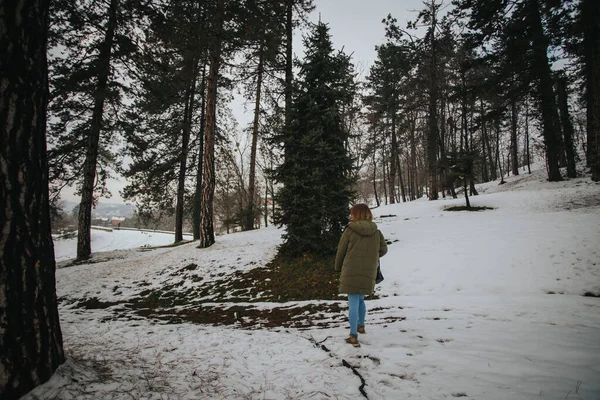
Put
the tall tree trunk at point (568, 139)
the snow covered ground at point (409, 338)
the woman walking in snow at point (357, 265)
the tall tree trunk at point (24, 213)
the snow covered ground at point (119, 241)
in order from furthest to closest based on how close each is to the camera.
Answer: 1. the snow covered ground at point (119, 241)
2. the tall tree trunk at point (568, 139)
3. the woman walking in snow at point (357, 265)
4. the snow covered ground at point (409, 338)
5. the tall tree trunk at point (24, 213)

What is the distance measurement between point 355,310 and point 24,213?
11.8 ft

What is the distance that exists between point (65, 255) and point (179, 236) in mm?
8553

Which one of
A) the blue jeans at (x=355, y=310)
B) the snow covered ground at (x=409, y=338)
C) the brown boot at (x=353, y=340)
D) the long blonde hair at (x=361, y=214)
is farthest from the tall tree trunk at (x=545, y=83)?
the brown boot at (x=353, y=340)

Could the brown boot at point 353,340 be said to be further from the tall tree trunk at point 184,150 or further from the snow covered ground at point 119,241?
the snow covered ground at point 119,241

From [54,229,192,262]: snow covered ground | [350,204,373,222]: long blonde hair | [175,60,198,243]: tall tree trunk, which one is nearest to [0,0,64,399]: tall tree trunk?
[350,204,373,222]: long blonde hair

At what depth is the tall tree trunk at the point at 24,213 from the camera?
1782 millimetres

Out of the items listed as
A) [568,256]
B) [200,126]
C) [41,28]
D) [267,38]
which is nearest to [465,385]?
[41,28]

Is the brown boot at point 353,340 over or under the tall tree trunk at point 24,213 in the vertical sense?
under

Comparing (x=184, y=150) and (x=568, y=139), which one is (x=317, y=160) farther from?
(x=568, y=139)

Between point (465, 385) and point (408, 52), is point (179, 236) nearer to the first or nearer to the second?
point (465, 385)

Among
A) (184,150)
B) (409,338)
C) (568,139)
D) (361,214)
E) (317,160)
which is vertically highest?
(184,150)

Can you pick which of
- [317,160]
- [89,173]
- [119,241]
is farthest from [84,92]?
[119,241]

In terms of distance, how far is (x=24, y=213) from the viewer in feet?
6.41

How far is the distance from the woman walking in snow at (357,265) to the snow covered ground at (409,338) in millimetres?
420
